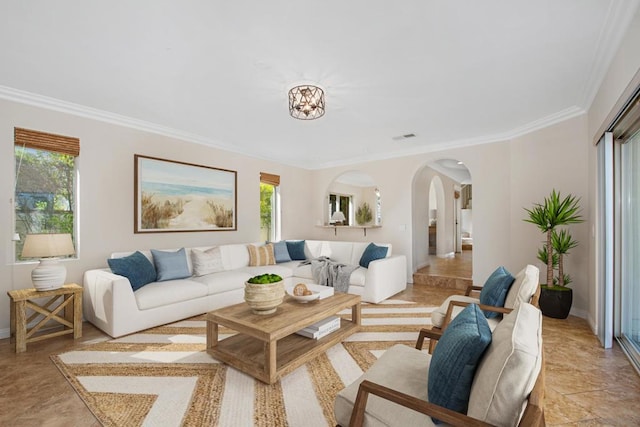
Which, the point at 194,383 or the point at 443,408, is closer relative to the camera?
the point at 443,408

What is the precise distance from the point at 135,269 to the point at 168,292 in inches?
17.9

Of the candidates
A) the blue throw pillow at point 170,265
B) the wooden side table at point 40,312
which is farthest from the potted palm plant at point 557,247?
the wooden side table at point 40,312

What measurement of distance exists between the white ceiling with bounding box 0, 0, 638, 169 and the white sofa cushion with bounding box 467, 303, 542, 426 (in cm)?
196

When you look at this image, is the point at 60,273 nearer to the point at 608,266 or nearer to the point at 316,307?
the point at 316,307

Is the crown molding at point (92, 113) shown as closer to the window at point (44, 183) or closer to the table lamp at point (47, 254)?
the window at point (44, 183)

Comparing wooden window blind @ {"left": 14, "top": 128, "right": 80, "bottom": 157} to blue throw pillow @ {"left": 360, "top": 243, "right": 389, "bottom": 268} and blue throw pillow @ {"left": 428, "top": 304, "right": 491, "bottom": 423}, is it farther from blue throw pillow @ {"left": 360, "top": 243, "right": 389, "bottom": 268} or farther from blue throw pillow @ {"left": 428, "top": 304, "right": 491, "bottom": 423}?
blue throw pillow @ {"left": 428, "top": 304, "right": 491, "bottom": 423}

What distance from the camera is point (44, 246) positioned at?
9.36ft

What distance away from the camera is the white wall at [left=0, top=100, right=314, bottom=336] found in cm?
311

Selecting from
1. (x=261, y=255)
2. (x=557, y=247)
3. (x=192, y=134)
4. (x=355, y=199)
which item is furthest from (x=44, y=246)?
(x=355, y=199)

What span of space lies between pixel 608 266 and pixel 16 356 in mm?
5474

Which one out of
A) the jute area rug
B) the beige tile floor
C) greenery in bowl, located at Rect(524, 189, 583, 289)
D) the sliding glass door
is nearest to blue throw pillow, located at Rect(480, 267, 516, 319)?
the beige tile floor

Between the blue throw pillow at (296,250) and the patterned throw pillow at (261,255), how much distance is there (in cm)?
49

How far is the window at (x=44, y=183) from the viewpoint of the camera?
3.22 metres

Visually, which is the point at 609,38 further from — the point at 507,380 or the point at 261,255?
the point at 261,255
